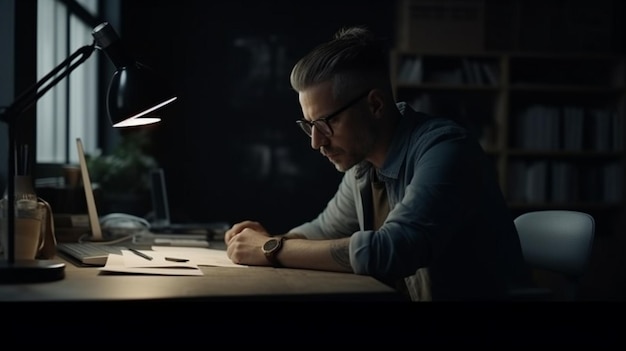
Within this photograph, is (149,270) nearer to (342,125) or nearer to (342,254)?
(342,254)

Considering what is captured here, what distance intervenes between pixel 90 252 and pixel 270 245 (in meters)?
0.43

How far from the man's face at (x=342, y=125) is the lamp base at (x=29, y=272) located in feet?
2.09

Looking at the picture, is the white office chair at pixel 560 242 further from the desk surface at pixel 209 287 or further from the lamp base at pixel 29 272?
the lamp base at pixel 29 272

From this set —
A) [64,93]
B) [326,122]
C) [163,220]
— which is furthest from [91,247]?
[64,93]

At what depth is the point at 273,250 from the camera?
1489 mm

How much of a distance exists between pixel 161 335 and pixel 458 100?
3.50 meters

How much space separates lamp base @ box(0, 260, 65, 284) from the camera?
1250 millimetres

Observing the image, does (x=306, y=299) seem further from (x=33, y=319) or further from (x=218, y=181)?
(x=218, y=181)

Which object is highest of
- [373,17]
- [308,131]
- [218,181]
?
[373,17]

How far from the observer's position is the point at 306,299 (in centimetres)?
116

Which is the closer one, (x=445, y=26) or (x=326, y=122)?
(x=326, y=122)

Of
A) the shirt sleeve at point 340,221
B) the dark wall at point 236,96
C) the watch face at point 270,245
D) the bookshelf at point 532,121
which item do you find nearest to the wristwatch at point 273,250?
the watch face at point 270,245

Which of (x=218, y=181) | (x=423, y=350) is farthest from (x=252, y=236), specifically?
(x=218, y=181)

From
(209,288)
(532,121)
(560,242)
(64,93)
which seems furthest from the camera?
(532,121)
